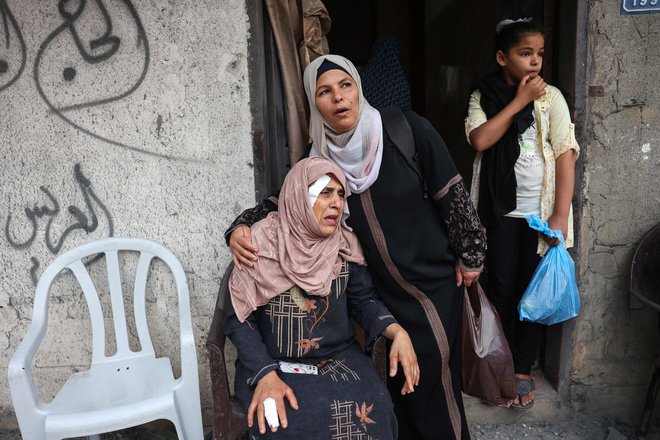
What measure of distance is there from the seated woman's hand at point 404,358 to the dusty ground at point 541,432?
3.16ft

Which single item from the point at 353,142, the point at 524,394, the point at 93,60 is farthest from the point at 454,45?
the point at 93,60

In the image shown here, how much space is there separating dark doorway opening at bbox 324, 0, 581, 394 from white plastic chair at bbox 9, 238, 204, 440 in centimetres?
185

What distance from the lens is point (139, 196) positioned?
2348mm

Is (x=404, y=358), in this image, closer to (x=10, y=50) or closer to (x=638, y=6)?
(x=638, y=6)

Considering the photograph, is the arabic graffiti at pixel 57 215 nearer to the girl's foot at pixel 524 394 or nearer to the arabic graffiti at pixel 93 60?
the arabic graffiti at pixel 93 60

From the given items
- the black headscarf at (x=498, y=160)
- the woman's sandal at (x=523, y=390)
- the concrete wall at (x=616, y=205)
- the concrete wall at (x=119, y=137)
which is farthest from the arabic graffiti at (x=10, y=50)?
the woman's sandal at (x=523, y=390)

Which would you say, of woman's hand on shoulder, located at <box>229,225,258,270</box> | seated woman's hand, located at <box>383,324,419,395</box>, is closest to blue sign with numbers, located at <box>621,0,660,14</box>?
seated woman's hand, located at <box>383,324,419,395</box>

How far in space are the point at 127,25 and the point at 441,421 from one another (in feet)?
7.25

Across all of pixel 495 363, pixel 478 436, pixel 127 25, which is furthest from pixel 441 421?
pixel 127 25

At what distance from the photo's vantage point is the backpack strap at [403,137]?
6.25 feet

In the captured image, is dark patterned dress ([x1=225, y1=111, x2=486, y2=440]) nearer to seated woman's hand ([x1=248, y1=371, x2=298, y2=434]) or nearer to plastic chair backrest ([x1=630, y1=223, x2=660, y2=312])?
seated woman's hand ([x1=248, y1=371, x2=298, y2=434])

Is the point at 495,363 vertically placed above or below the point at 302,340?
below

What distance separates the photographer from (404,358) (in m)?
1.85

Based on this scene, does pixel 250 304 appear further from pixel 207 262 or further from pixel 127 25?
pixel 127 25
